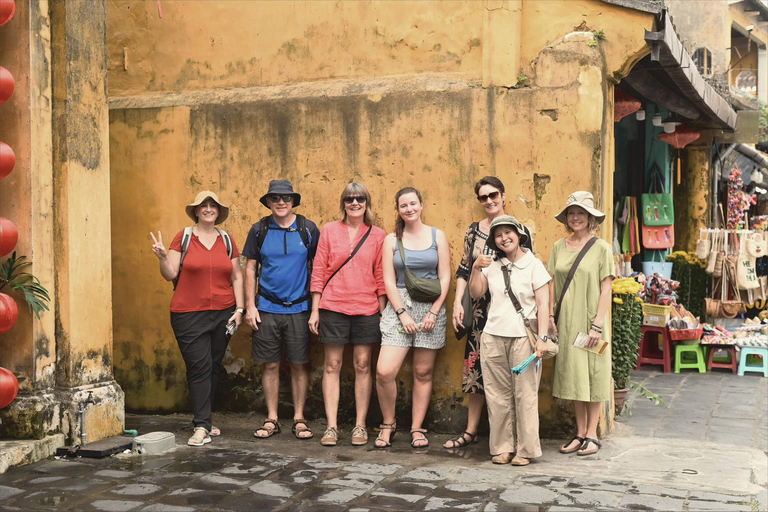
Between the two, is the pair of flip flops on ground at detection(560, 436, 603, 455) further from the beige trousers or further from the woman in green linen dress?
the beige trousers

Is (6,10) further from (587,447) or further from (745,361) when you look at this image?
(745,361)

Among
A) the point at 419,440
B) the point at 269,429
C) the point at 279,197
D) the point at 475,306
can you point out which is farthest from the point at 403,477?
the point at 279,197

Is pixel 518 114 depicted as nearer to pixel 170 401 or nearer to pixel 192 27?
pixel 192 27

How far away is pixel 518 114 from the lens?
21.3 ft

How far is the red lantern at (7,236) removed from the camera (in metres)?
5.54

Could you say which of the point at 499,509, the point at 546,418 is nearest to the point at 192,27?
the point at 546,418

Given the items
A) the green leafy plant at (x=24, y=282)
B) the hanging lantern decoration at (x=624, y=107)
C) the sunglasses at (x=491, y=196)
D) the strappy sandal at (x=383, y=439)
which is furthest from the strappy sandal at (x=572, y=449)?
the green leafy plant at (x=24, y=282)

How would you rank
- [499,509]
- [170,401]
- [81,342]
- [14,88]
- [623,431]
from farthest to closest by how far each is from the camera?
[170,401] → [623,431] → [81,342] → [14,88] → [499,509]

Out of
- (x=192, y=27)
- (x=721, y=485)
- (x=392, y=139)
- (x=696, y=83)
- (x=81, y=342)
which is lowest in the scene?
(x=721, y=485)

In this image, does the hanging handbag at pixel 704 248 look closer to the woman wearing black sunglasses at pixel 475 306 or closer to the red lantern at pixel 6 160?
the woman wearing black sunglasses at pixel 475 306

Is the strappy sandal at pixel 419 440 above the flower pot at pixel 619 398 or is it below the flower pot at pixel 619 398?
below

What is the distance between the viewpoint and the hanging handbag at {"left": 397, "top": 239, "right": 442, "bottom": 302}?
6160 millimetres

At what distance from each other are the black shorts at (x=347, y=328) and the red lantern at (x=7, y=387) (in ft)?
7.46

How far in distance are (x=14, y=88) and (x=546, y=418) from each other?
4.79 m
